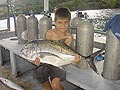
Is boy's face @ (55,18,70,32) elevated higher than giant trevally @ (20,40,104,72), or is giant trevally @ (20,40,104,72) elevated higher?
boy's face @ (55,18,70,32)

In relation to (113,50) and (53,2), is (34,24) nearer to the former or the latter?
(113,50)

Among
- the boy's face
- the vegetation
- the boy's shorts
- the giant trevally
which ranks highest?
the vegetation

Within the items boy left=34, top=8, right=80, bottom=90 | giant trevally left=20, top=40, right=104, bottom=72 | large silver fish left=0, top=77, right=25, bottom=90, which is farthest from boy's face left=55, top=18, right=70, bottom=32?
large silver fish left=0, top=77, right=25, bottom=90

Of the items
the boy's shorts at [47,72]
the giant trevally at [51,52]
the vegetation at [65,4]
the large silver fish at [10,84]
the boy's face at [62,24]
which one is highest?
the vegetation at [65,4]

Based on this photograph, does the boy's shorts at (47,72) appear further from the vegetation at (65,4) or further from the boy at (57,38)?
the vegetation at (65,4)

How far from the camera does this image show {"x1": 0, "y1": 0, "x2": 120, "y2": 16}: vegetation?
11.9ft

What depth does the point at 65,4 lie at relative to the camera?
13.3 ft

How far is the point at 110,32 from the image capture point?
56.6 inches

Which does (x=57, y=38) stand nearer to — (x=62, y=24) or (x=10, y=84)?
(x=62, y=24)

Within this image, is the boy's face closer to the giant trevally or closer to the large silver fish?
the giant trevally

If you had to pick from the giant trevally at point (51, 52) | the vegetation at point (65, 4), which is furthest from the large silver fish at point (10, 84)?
the vegetation at point (65, 4)

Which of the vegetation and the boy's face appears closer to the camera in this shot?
the boy's face

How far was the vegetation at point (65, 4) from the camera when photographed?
11.9 ft

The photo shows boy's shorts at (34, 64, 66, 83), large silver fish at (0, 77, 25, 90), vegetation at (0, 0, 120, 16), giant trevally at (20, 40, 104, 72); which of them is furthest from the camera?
vegetation at (0, 0, 120, 16)
